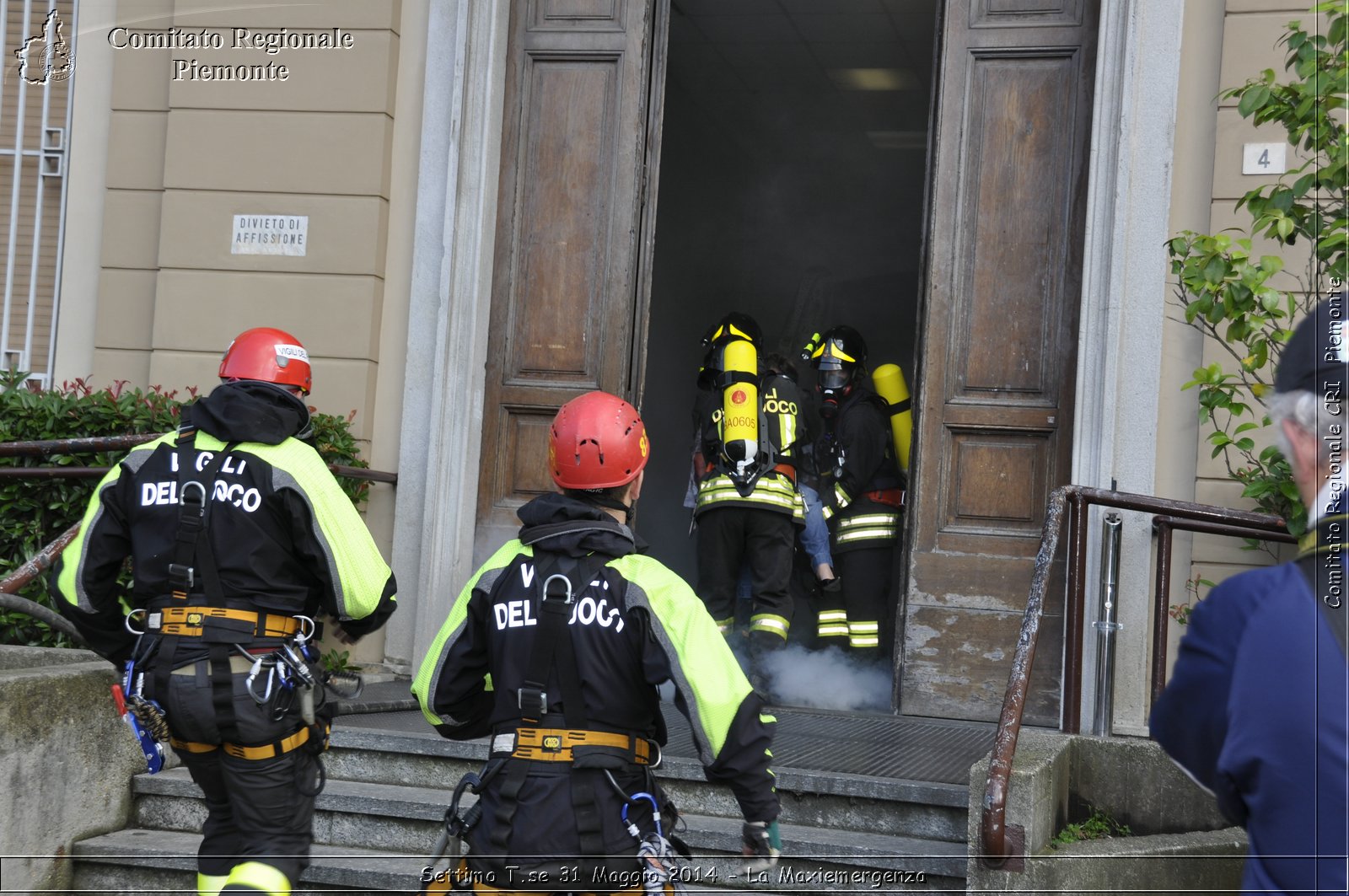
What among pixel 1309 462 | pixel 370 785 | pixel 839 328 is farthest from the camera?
pixel 839 328

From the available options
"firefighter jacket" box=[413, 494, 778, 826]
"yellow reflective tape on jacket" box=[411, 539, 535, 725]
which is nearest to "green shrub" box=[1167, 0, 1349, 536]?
"firefighter jacket" box=[413, 494, 778, 826]

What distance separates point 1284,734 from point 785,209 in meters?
12.0

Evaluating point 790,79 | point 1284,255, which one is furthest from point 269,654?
point 790,79

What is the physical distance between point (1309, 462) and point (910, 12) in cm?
943

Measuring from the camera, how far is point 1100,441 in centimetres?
602

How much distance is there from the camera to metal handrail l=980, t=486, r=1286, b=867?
12.5 ft

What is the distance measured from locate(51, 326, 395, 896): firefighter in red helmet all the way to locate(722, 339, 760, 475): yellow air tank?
334cm

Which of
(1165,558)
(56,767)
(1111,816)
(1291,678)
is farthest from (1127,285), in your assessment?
(56,767)

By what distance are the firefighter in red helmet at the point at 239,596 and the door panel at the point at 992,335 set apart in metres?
3.51

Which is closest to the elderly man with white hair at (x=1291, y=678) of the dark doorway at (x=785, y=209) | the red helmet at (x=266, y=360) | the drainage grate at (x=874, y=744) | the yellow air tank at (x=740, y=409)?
the red helmet at (x=266, y=360)

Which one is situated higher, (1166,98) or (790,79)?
(790,79)

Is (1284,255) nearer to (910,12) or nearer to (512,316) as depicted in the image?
(512,316)

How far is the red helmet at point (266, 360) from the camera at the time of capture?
375 centimetres

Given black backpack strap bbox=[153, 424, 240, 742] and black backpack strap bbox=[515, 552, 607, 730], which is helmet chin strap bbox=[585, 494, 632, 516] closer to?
black backpack strap bbox=[515, 552, 607, 730]
